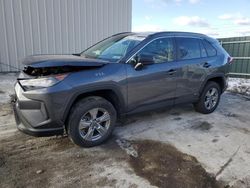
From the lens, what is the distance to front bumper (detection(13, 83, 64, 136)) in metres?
3.38

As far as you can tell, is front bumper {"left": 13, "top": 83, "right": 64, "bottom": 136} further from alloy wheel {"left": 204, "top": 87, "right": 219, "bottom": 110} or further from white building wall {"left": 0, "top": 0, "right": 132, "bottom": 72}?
white building wall {"left": 0, "top": 0, "right": 132, "bottom": 72}

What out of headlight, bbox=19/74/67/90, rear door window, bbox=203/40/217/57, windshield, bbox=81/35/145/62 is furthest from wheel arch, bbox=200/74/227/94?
headlight, bbox=19/74/67/90

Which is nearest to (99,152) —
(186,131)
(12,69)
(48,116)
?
(48,116)

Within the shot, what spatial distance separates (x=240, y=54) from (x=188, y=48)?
25.7 ft

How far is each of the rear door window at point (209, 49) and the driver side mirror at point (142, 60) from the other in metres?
1.75

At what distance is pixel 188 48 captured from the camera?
512cm

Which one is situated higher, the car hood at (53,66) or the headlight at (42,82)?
the car hood at (53,66)

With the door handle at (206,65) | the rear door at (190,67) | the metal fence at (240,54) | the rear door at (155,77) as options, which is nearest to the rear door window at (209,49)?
the rear door at (190,67)

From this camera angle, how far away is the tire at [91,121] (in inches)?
143

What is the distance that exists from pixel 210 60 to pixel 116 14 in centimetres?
588

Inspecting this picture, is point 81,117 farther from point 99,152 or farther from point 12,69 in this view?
point 12,69

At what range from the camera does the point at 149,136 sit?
14.5 ft

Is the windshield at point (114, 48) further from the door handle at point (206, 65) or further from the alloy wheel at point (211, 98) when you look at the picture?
the alloy wheel at point (211, 98)

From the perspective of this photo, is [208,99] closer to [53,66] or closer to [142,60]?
[142,60]
